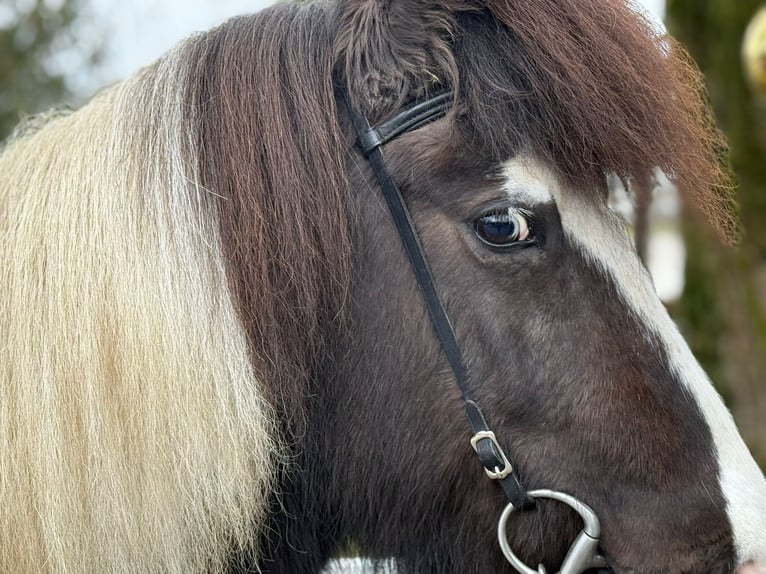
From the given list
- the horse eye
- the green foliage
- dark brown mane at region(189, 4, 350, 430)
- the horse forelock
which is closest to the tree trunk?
the horse forelock

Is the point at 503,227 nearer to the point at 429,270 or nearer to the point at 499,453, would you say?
the point at 429,270

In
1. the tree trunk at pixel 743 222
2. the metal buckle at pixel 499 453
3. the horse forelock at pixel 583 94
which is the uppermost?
A: the horse forelock at pixel 583 94

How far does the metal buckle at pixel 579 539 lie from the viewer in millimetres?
1483

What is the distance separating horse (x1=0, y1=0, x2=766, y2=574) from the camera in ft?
4.59

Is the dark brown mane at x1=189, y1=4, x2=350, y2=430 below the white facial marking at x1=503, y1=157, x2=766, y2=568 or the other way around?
the other way around

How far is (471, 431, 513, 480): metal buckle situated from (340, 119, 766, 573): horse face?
0.08 feet

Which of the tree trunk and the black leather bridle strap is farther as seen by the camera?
the tree trunk

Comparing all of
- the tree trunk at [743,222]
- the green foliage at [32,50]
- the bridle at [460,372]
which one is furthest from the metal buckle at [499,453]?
the green foliage at [32,50]

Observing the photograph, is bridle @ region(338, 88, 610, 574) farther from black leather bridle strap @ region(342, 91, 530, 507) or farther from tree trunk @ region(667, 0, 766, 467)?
tree trunk @ region(667, 0, 766, 467)

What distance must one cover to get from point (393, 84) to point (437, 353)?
0.53 meters

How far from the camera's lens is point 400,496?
159cm

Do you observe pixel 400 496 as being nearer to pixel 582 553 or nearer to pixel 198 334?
pixel 582 553

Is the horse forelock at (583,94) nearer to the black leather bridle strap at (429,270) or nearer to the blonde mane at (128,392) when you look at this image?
the black leather bridle strap at (429,270)

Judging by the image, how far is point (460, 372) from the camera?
1499 mm
